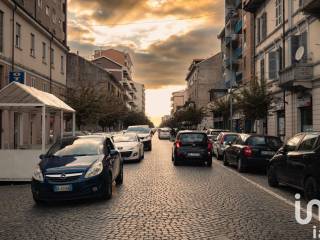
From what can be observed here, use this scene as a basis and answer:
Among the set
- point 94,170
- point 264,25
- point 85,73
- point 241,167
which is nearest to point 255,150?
point 241,167

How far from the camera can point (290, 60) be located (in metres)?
28.8

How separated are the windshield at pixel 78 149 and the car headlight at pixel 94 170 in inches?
36.6

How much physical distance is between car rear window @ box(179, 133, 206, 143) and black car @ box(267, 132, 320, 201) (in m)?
7.04

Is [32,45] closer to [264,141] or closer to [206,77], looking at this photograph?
[264,141]

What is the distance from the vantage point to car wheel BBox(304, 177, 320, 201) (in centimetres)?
930

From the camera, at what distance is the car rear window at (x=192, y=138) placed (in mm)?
19500

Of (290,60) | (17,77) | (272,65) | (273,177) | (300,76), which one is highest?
(272,65)

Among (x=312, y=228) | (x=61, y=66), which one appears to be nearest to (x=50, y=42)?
(x=61, y=66)

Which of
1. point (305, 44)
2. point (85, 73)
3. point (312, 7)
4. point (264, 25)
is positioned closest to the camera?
point (312, 7)

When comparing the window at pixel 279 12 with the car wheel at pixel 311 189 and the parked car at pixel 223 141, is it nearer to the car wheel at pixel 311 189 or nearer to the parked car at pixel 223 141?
the parked car at pixel 223 141

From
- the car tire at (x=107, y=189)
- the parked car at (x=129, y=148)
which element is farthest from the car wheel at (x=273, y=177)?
the parked car at (x=129, y=148)

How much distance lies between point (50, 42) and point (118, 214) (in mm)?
29939

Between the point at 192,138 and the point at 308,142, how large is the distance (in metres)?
9.36

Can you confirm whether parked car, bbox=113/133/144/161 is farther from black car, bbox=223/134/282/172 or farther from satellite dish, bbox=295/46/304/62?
satellite dish, bbox=295/46/304/62
